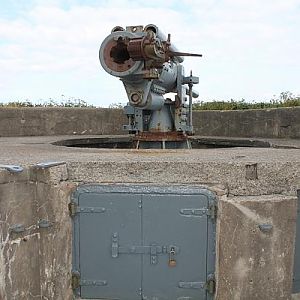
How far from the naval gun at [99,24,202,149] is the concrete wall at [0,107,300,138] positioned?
1.62 meters

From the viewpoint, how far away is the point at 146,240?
3.03 meters

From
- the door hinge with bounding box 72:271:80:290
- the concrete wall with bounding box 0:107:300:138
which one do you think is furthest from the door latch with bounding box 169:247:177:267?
the concrete wall with bounding box 0:107:300:138

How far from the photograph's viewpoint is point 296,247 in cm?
330

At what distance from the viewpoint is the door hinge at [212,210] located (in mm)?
2984

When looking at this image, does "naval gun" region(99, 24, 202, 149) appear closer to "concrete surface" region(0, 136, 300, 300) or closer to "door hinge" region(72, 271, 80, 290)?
"concrete surface" region(0, 136, 300, 300)

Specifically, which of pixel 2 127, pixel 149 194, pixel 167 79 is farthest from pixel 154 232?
pixel 2 127

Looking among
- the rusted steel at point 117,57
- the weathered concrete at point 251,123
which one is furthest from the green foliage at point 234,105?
the rusted steel at point 117,57

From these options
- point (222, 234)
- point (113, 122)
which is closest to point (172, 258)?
point (222, 234)

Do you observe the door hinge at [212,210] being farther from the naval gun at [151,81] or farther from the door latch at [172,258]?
the naval gun at [151,81]

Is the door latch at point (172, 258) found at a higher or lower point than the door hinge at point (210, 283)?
higher

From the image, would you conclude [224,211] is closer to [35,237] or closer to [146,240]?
[146,240]

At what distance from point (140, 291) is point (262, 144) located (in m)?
3.50

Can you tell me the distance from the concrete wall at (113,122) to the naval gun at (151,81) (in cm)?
162

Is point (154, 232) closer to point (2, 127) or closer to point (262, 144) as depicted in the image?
point (262, 144)
